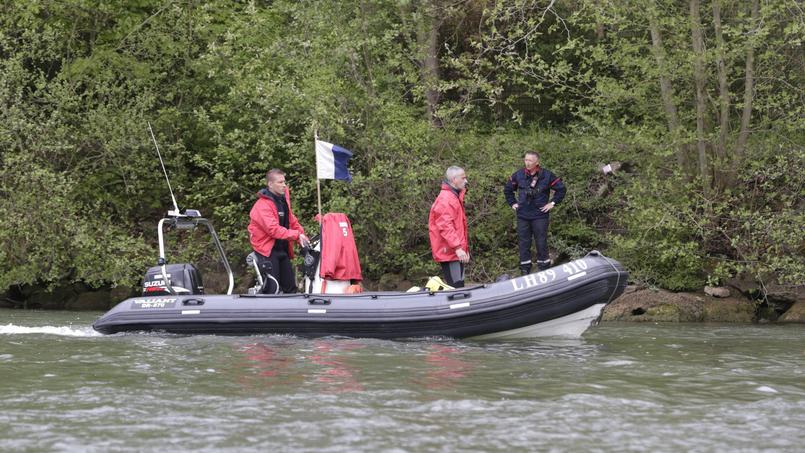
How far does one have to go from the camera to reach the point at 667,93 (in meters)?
13.4

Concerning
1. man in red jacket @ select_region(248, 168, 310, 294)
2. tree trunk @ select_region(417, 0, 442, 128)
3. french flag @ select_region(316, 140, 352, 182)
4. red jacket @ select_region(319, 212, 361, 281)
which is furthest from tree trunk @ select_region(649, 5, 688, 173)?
man in red jacket @ select_region(248, 168, 310, 294)

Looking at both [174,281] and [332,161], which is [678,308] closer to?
[332,161]

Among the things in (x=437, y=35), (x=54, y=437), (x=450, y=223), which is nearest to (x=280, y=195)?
(x=450, y=223)

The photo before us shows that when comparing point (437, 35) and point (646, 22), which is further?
point (437, 35)

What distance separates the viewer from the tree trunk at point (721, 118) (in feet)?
42.3

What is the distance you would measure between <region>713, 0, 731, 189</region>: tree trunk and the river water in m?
3.66

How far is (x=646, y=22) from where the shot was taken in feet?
44.0

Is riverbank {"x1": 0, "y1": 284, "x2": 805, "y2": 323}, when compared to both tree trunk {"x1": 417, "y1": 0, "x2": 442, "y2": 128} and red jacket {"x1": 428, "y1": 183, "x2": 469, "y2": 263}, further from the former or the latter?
tree trunk {"x1": 417, "y1": 0, "x2": 442, "y2": 128}

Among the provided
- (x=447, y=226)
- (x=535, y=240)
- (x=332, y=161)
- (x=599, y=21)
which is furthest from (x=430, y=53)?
(x=447, y=226)

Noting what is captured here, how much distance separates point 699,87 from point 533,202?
2810 mm

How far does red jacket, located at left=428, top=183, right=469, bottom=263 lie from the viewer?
1032cm

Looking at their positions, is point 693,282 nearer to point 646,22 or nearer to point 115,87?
point 646,22

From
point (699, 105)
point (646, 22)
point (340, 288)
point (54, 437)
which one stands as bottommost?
point (54, 437)

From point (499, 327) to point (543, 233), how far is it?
256cm
